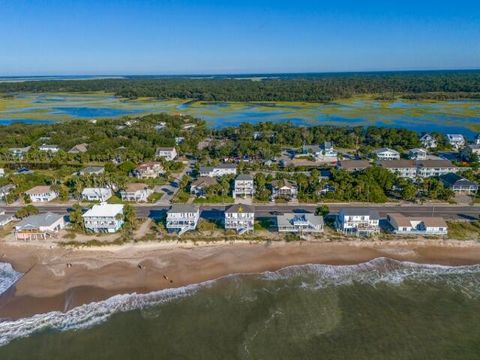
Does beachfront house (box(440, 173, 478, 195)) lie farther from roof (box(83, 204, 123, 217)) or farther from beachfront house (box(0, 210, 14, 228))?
beachfront house (box(0, 210, 14, 228))

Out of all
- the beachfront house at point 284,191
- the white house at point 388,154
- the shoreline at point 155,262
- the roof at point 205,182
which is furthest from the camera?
the white house at point 388,154

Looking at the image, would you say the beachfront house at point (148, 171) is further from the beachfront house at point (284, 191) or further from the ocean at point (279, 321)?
the ocean at point (279, 321)

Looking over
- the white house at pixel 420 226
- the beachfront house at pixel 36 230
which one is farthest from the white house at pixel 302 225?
the beachfront house at pixel 36 230

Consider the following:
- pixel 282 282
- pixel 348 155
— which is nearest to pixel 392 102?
pixel 348 155

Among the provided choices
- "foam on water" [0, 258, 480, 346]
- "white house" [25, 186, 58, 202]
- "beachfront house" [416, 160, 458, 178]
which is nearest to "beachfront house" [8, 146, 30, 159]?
"white house" [25, 186, 58, 202]

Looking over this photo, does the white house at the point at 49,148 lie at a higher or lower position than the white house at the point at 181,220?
higher

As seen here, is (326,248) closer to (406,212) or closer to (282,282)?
(282,282)
